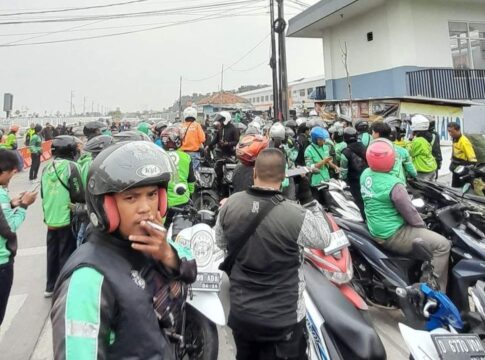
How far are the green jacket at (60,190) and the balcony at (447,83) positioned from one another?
561 inches

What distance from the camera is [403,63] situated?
609 inches

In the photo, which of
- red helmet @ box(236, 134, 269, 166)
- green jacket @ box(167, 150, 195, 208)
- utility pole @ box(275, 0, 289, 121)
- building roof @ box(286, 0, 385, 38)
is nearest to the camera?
red helmet @ box(236, 134, 269, 166)

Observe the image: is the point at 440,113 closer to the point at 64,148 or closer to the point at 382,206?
the point at 382,206

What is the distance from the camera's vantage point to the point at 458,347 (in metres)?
1.89

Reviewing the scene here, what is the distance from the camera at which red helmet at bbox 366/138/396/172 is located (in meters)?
3.37

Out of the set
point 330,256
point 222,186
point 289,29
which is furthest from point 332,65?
point 330,256

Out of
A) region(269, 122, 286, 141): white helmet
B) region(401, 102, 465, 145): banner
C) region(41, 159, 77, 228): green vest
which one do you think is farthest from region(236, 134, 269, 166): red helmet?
region(401, 102, 465, 145): banner

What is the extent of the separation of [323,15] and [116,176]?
18.4 m

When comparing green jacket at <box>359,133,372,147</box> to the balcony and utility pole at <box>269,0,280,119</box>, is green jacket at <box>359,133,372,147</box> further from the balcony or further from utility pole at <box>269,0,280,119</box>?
the balcony

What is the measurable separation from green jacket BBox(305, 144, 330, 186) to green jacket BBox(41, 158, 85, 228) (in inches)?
135

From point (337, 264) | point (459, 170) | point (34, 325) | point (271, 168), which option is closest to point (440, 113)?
point (459, 170)

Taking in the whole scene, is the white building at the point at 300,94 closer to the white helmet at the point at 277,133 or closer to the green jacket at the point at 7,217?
the white helmet at the point at 277,133

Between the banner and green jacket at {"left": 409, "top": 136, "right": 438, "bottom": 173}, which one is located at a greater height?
the banner

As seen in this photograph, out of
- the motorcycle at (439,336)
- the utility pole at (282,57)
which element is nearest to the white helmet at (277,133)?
the motorcycle at (439,336)
